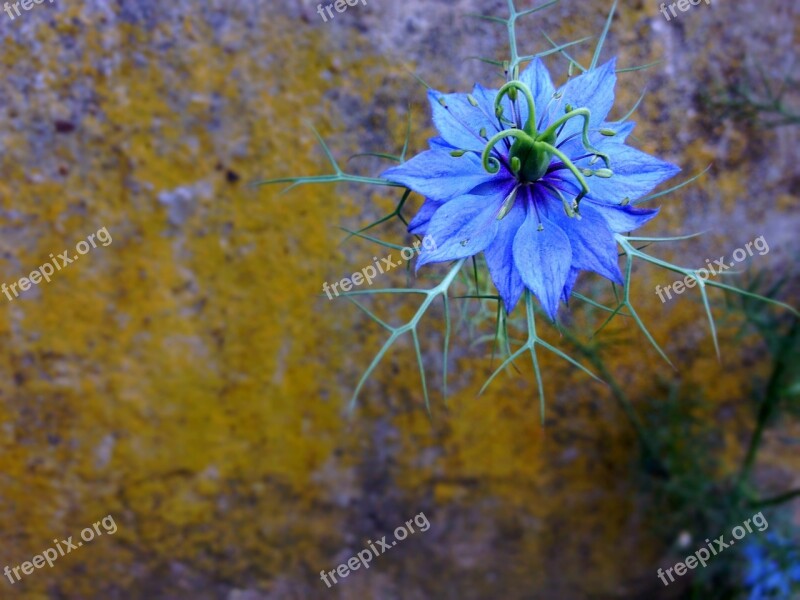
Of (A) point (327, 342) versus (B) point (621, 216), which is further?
(A) point (327, 342)

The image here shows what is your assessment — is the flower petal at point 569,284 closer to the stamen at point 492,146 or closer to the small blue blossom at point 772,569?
the stamen at point 492,146

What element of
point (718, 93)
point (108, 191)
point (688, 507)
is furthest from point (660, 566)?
point (108, 191)

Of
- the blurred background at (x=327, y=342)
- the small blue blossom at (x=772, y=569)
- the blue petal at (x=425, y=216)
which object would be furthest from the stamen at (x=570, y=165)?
the small blue blossom at (x=772, y=569)

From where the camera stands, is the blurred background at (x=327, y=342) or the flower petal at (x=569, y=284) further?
the blurred background at (x=327, y=342)

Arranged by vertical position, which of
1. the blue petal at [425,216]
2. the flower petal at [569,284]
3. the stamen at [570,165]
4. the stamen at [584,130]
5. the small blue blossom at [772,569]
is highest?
the blue petal at [425,216]

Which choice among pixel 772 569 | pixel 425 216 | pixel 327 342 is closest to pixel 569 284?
pixel 425 216

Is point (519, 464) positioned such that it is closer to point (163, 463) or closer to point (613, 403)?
point (613, 403)

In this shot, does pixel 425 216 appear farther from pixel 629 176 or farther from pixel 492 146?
pixel 629 176

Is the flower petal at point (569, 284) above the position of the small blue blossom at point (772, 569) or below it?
above
